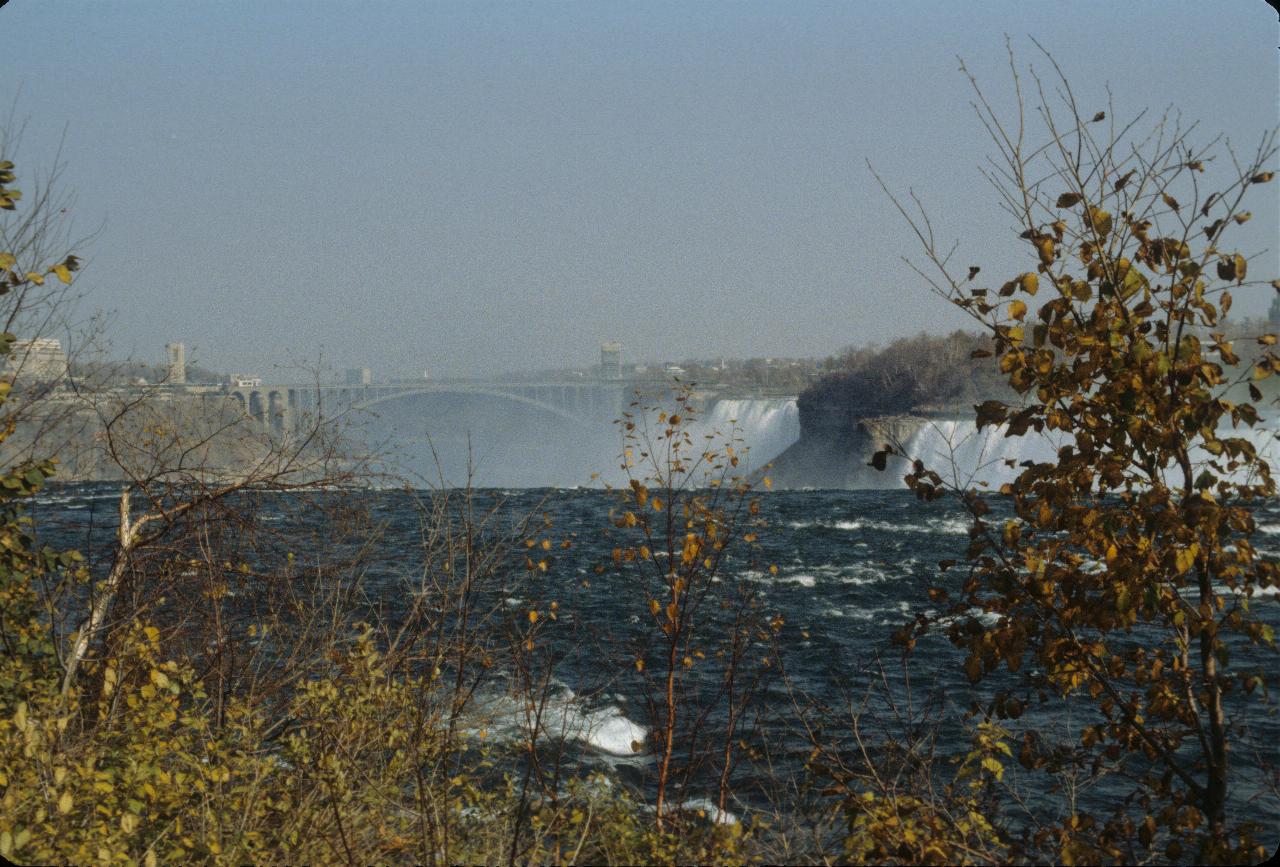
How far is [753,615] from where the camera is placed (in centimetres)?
924

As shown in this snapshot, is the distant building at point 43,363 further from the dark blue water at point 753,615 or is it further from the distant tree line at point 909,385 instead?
the distant tree line at point 909,385

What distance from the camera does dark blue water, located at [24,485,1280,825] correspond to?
804 centimetres

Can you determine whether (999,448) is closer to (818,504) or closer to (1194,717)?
(818,504)

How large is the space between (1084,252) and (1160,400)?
48 cm

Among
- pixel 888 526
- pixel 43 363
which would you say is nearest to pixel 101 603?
pixel 43 363

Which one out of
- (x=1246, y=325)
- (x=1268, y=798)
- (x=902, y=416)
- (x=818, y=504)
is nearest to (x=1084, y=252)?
(x=1246, y=325)

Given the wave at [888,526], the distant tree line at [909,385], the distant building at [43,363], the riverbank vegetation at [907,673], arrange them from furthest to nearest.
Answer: the distant tree line at [909,385] → the wave at [888,526] → the distant building at [43,363] → the riverbank vegetation at [907,673]

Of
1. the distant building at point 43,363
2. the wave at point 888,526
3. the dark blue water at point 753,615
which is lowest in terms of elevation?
the wave at point 888,526

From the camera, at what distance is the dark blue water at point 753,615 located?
8.04 meters

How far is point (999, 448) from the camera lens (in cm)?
3872

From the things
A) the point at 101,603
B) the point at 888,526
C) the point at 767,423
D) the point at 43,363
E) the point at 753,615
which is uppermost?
the point at 43,363

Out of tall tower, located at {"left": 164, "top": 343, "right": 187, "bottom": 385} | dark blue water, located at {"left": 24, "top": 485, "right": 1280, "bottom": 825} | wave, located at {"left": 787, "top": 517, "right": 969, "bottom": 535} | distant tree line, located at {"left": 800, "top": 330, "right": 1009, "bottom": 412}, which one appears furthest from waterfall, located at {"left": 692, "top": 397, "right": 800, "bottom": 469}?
tall tower, located at {"left": 164, "top": 343, "right": 187, "bottom": 385}

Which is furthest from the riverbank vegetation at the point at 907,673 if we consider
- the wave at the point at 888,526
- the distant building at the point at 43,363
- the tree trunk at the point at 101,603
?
the wave at the point at 888,526

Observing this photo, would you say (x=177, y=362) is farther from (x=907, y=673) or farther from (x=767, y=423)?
(x=767, y=423)
